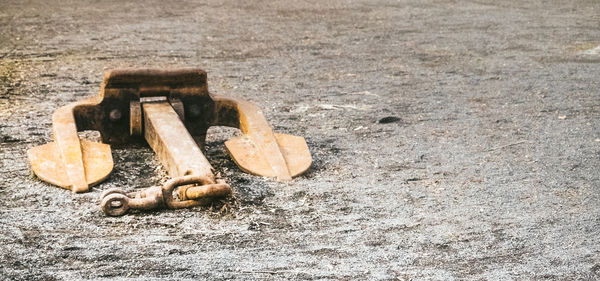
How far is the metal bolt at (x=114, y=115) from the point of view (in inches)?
139

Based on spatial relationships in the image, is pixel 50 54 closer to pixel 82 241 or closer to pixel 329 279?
pixel 82 241

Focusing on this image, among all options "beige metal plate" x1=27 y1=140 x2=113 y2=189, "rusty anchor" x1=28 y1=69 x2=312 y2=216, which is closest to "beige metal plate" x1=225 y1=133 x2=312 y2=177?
"rusty anchor" x1=28 y1=69 x2=312 y2=216

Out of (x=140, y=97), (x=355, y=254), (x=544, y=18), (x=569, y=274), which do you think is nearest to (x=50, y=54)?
(x=140, y=97)

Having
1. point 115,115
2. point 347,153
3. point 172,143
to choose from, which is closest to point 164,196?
point 172,143

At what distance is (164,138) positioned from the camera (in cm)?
318

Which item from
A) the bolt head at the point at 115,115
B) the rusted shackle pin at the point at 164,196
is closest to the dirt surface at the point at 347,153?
the rusted shackle pin at the point at 164,196

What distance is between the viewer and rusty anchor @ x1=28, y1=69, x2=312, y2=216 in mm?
2846

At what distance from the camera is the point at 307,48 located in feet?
22.2

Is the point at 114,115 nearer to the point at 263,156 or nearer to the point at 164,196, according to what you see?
the point at 263,156

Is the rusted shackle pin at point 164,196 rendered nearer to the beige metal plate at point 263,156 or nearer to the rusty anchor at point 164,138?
the rusty anchor at point 164,138

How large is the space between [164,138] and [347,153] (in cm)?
107

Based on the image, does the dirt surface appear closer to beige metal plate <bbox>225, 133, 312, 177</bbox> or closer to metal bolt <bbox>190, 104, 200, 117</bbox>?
beige metal plate <bbox>225, 133, 312, 177</bbox>

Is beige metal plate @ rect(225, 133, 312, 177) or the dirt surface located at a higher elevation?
beige metal plate @ rect(225, 133, 312, 177)

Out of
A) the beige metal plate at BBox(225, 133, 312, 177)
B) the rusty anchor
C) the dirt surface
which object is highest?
the rusty anchor
